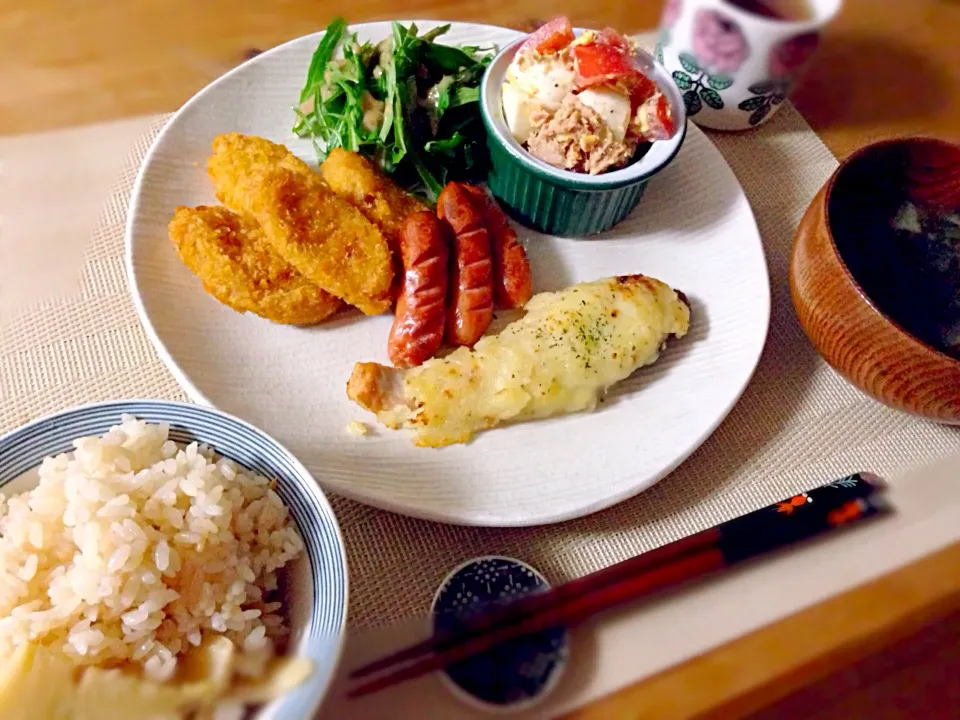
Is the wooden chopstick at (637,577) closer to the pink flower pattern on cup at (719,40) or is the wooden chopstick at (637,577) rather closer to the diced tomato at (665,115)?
the pink flower pattern on cup at (719,40)

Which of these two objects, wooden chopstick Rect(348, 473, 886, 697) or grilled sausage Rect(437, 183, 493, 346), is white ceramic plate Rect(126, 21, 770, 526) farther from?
wooden chopstick Rect(348, 473, 886, 697)

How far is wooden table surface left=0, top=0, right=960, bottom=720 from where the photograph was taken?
433 millimetres

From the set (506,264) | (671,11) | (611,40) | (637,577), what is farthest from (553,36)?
(637,577)

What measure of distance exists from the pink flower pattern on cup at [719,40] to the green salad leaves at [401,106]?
65cm

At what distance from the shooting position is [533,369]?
3.75ft

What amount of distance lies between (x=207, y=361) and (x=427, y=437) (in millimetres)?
365

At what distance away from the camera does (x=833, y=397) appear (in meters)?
1.25

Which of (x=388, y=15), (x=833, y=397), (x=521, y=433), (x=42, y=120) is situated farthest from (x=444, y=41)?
(x=833, y=397)

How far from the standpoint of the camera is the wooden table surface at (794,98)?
0.43 meters

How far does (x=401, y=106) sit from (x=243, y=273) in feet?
1.52

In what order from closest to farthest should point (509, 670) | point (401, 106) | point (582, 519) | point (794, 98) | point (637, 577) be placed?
point (509, 670) < point (637, 577) < point (794, 98) < point (582, 519) < point (401, 106)

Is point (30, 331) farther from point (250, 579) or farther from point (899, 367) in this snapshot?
point (899, 367)

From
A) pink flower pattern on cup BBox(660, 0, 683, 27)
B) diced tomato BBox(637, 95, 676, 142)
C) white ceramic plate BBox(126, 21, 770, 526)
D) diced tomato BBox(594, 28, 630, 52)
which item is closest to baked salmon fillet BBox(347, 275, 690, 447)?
white ceramic plate BBox(126, 21, 770, 526)

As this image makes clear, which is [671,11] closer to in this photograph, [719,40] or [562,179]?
[719,40]
